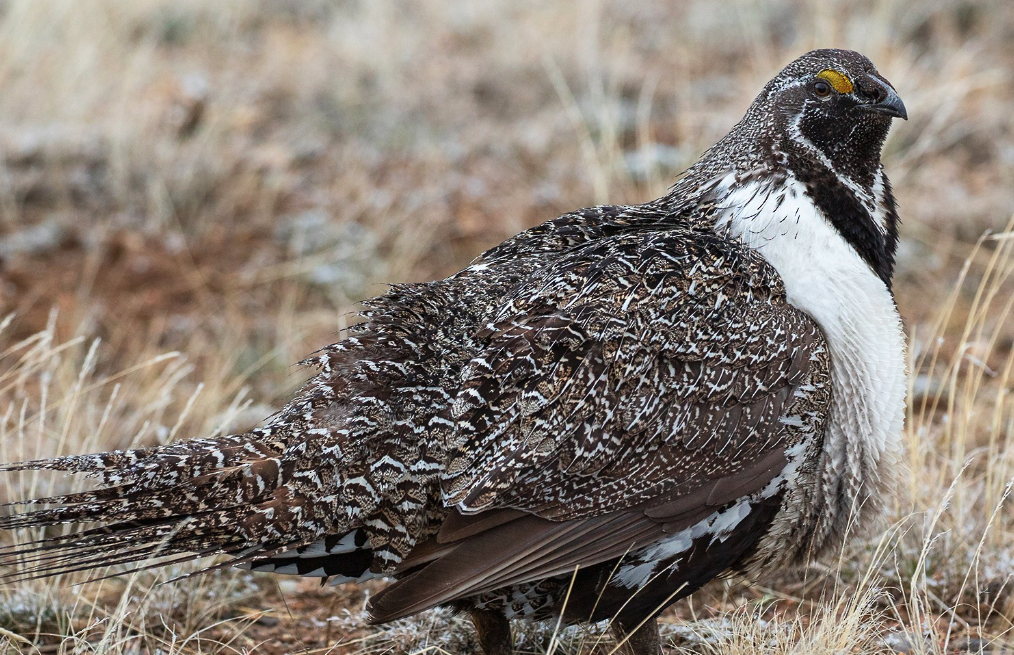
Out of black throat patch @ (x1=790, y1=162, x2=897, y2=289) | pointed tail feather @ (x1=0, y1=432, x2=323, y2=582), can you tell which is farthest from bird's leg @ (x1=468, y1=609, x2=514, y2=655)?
black throat patch @ (x1=790, y1=162, x2=897, y2=289)

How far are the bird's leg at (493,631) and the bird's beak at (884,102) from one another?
2113 millimetres

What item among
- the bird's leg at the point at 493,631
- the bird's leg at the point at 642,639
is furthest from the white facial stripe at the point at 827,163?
the bird's leg at the point at 493,631

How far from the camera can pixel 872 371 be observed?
3406 millimetres

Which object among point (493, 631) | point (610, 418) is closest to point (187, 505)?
point (493, 631)

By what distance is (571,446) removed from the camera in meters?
3.09

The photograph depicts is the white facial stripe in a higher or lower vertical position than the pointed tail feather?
A: higher

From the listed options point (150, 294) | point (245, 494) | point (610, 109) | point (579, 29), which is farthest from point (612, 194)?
point (245, 494)

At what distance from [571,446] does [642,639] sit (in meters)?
0.78

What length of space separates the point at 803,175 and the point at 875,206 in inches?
12.0

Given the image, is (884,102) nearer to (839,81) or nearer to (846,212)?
(839,81)

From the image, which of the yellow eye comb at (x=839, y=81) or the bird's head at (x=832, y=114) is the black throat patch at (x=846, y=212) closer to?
the bird's head at (x=832, y=114)

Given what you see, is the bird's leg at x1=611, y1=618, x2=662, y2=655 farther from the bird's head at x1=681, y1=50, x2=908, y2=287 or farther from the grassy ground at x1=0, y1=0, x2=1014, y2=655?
the bird's head at x1=681, y1=50, x2=908, y2=287

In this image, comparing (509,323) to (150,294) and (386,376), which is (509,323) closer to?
(386,376)

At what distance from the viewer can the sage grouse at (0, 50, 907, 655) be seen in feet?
10.1
